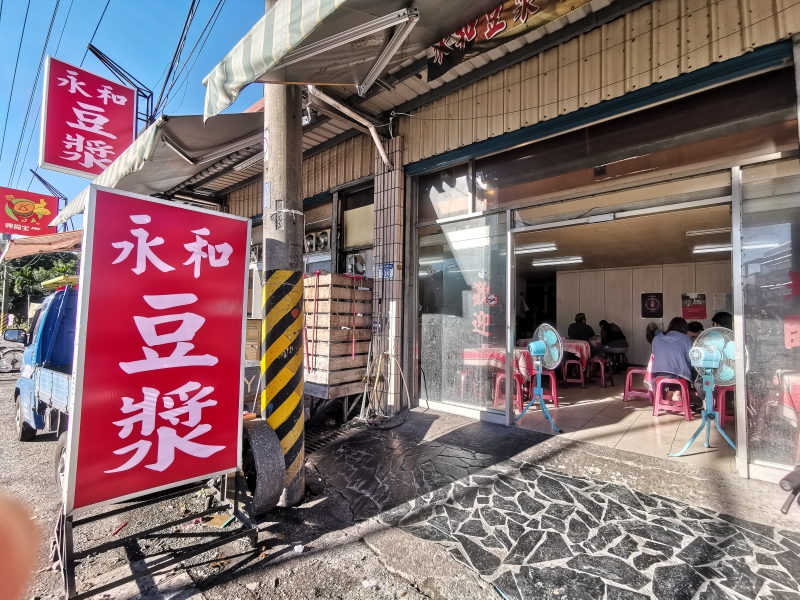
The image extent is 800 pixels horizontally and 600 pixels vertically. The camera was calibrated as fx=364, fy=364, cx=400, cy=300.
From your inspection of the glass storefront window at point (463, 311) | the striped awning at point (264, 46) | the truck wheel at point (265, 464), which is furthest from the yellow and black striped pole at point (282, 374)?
the glass storefront window at point (463, 311)

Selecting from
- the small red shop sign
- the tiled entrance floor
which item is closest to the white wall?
the tiled entrance floor

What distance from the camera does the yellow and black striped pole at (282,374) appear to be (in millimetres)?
3041

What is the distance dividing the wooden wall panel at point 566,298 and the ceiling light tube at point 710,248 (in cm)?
378

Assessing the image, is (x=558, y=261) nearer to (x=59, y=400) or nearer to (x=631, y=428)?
(x=631, y=428)

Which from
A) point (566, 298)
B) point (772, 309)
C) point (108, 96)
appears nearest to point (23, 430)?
point (108, 96)

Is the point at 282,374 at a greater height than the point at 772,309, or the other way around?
the point at 772,309

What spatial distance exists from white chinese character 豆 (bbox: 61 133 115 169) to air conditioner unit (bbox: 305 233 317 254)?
391cm

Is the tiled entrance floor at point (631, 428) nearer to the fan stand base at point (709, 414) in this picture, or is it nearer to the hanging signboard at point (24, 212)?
the fan stand base at point (709, 414)

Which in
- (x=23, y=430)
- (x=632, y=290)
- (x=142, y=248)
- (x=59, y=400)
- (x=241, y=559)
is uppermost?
(x=632, y=290)

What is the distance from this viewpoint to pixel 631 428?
4.89m

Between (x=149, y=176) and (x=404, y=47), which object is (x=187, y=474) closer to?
(x=404, y=47)

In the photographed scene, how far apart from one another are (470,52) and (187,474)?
4371 mm

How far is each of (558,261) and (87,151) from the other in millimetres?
11596

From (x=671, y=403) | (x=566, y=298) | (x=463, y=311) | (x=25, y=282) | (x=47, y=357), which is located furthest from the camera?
(x=25, y=282)
